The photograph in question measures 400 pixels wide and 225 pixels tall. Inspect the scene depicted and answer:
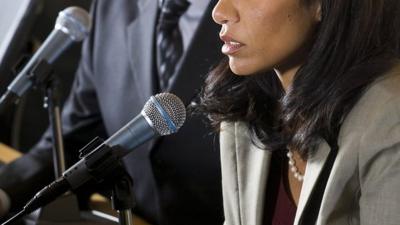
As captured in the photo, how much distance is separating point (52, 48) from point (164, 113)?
1.43 ft

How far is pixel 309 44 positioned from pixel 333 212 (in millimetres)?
244

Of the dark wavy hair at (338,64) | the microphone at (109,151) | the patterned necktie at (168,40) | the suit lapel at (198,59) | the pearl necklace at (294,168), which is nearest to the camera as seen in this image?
the microphone at (109,151)

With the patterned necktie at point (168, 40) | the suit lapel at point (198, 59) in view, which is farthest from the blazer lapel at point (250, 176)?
the patterned necktie at point (168, 40)

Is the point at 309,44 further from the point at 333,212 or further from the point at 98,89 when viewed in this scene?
the point at 98,89

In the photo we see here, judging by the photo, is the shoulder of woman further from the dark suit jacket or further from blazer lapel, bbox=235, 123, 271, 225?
the dark suit jacket

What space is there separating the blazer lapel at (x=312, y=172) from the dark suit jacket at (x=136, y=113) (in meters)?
0.51

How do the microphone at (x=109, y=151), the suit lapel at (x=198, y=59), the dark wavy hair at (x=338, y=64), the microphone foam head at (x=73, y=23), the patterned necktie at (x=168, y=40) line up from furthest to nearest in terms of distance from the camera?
the patterned necktie at (x=168, y=40), the suit lapel at (x=198, y=59), the microphone foam head at (x=73, y=23), the dark wavy hair at (x=338, y=64), the microphone at (x=109, y=151)

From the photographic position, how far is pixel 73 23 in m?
1.29

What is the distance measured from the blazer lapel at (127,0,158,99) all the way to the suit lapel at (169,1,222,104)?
9 centimetres

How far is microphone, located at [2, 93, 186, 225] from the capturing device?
0.85m

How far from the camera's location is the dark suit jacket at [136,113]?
1570mm

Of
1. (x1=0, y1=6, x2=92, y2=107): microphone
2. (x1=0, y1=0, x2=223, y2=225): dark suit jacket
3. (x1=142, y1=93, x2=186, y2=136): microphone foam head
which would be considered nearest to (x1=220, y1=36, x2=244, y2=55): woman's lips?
(x1=142, y1=93, x2=186, y2=136): microphone foam head

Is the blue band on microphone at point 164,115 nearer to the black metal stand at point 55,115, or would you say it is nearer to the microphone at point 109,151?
the microphone at point 109,151

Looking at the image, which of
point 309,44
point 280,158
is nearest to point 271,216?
point 280,158
